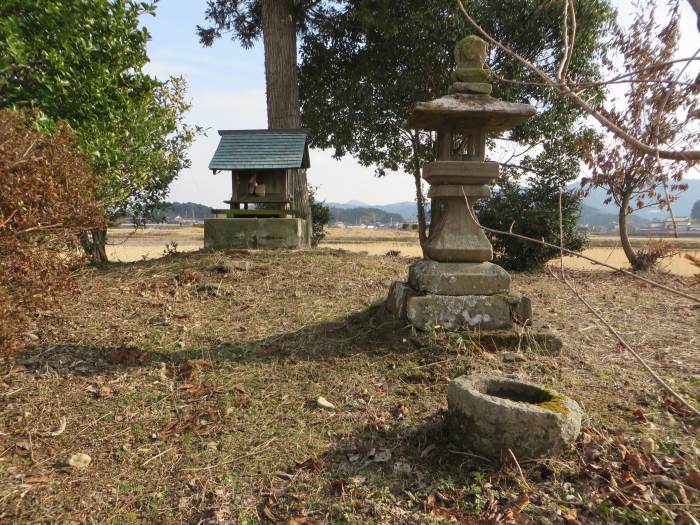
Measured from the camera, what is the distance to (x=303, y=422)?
3.21 metres

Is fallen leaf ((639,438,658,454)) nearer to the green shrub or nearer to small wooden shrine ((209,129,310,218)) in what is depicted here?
small wooden shrine ((209,129,310,218))

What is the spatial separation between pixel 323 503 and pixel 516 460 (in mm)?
1154

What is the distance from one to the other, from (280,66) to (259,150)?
2946 millimetres

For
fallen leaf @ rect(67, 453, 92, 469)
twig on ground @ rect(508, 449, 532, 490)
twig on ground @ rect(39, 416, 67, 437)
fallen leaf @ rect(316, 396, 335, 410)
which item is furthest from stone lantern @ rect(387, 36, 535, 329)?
twig on ground @ rect(39, 416, 67, 437)

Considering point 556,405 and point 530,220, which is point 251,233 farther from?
point 556,405

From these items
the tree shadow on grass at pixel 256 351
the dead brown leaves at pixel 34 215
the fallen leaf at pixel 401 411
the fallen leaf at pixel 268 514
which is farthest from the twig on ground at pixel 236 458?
the dead brown leaves at pixel 34 215

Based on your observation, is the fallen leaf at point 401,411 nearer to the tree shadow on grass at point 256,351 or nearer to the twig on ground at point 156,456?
the tree shadow on grass at point 256,351

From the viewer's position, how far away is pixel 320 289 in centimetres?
621

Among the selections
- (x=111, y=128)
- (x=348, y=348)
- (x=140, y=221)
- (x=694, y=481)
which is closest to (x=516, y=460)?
(x=694, y=481)

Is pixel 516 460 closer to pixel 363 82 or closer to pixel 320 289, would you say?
pixel 320 289

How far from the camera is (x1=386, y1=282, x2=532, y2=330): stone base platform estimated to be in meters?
4.27

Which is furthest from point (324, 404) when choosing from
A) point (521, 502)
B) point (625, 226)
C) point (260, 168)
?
point (625, 226)

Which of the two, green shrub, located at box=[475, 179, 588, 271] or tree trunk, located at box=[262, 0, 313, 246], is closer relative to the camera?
green shrub, located at box=[475, 179, 588, 271]

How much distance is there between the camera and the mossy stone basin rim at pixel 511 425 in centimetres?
258
